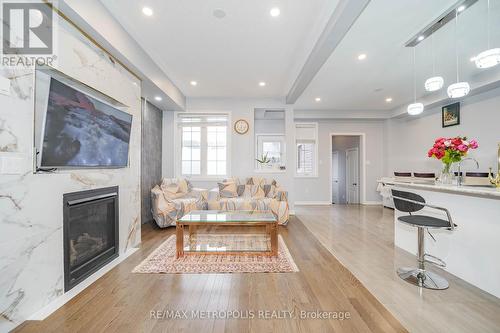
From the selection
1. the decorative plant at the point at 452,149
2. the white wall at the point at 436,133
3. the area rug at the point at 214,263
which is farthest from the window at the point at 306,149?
the area rug at the point at 214,263

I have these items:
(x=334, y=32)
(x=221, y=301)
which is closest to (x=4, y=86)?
(x=221, y=301)

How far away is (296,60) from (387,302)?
3439 millimetres

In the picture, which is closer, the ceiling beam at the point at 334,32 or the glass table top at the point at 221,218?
the ceiling beam at the point at 334,32

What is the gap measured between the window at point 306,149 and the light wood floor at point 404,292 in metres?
3.21

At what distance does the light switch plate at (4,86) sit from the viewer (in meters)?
1.46

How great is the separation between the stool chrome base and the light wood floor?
64 millimetres

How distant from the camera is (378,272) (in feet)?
7.92

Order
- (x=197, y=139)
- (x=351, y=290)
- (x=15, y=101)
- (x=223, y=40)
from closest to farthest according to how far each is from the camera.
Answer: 1. (x=15, y=101)
2. (x=351, y=290)
3. (x=223, y=40)
4. (x=197, y=139)

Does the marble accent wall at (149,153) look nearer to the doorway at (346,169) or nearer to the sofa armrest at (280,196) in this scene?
the sofa armrest at (280,196)

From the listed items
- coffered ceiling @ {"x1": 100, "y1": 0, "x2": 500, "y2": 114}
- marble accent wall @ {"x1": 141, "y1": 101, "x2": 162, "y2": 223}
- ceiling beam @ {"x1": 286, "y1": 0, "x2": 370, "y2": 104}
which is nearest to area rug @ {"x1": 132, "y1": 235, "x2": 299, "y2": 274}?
marble accent wall @ {"x1": 141, "y1": 101, "x2": 162, "y2": 223}

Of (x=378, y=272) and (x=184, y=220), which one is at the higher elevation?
(x=184, y=220)

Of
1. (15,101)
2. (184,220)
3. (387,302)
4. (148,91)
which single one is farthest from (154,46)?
(387,302)

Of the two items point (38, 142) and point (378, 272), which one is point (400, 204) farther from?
point (38, 142)

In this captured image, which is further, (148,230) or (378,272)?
(148,230)
